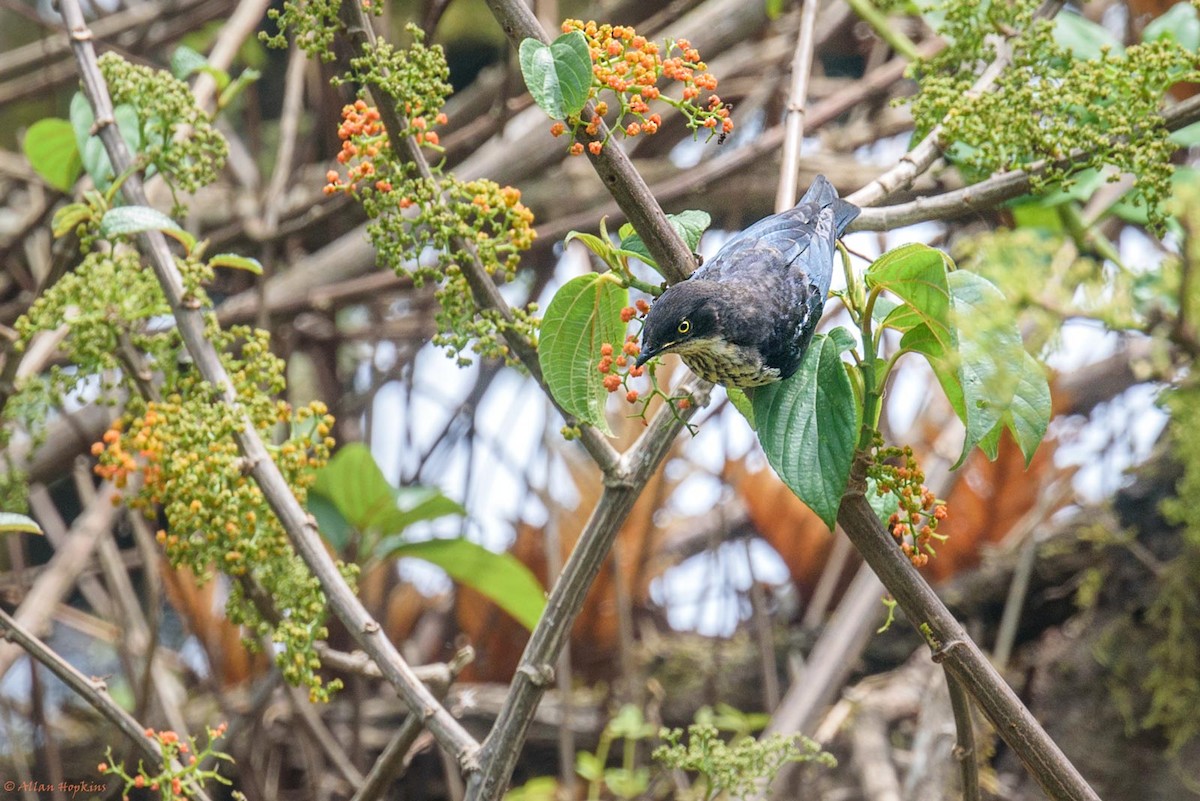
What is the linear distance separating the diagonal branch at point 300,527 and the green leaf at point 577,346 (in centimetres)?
36

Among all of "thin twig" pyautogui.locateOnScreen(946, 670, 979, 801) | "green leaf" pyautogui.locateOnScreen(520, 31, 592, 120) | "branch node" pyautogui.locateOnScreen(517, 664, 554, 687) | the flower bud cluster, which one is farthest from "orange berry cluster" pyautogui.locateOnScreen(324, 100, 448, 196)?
"thin twig" pyautogui.locateOnScreen(946, 670, 979, 801)

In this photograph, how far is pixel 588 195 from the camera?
3215 millimetres

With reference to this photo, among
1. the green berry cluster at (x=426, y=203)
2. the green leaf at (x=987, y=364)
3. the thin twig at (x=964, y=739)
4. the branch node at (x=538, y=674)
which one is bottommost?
the thin twig at (x=964, y=739)

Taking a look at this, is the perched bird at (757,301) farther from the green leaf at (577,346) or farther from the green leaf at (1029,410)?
the green leaf at (1029,410)

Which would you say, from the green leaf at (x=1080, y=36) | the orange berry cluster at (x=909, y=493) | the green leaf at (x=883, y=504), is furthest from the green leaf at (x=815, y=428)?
the green leaf at (x=1080, y=36)

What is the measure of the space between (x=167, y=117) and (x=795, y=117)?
90 cm

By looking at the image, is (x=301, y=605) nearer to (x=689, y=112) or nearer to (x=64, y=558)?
(x=689, y=112)

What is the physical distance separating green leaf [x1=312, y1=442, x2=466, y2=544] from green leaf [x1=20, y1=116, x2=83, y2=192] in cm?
71

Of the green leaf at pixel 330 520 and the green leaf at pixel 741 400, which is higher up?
the green leaf at pixel 330 520

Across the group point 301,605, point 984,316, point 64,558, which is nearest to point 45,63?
point 64,558

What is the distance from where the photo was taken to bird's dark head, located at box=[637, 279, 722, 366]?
125cm

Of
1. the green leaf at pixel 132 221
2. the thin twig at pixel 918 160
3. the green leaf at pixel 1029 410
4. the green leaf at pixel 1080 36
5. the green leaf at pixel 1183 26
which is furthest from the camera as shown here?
the green leaf at pixel 1183 26

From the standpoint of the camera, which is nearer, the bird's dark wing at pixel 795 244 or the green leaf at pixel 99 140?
the bird's dark wing at pixel 795 244

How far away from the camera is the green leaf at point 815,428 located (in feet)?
3.56
